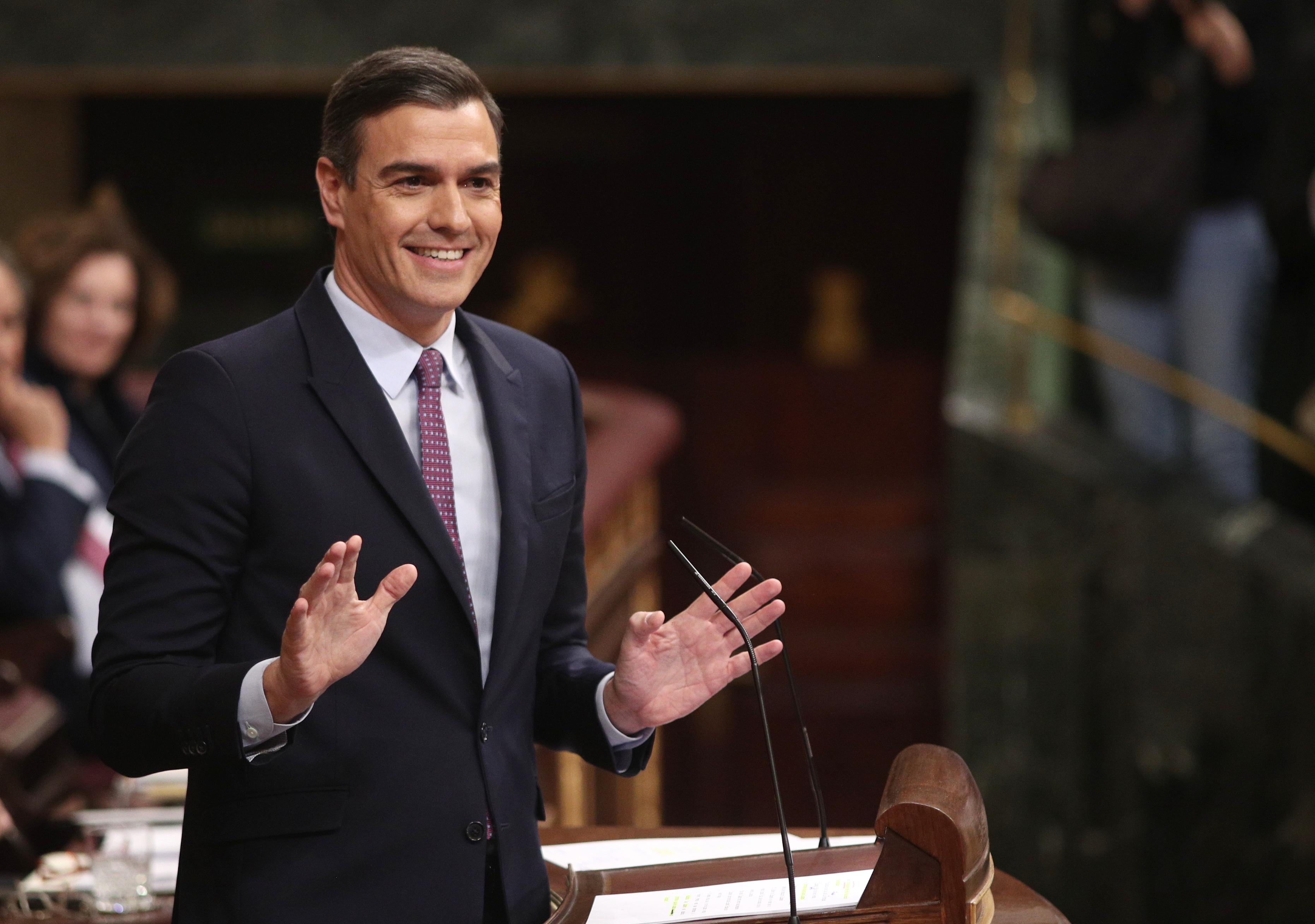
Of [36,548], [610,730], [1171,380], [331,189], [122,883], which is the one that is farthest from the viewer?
[1171,380]

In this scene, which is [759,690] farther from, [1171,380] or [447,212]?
[1171,380]

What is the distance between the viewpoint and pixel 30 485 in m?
3.51

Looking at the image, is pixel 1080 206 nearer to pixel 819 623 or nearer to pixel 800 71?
pixel 800 71

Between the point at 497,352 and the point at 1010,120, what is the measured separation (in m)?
4.64

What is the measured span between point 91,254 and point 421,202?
2.48 meters

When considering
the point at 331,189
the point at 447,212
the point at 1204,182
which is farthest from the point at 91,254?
the point at 1204,182

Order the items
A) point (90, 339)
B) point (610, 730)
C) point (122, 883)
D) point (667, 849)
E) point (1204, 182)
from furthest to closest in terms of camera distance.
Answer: point (1204, 182) → point (90, 339) → point (122, 883) → point (667, 849) → point (610, 730)

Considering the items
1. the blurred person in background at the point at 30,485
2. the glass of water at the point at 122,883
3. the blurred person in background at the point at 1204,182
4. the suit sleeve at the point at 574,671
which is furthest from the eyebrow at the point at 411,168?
the blurred person in background at the point at 1204,182

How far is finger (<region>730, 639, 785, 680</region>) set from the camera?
1616mm

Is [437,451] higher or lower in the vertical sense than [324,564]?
higher

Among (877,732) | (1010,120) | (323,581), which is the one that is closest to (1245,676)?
(1010,120)

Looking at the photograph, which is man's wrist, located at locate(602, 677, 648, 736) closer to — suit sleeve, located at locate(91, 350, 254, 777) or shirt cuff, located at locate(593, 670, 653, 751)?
shirt cuff, located at locate(593, 670, 653, 751)

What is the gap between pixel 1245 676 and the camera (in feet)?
14.5

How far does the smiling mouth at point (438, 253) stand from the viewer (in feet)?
5.24
